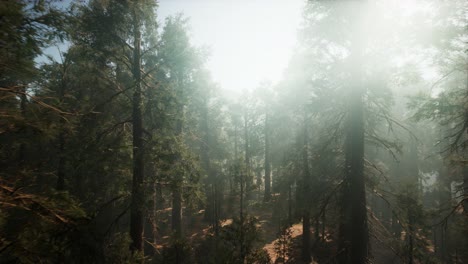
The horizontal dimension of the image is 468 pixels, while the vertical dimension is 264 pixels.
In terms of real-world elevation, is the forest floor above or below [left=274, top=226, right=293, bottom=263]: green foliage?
below

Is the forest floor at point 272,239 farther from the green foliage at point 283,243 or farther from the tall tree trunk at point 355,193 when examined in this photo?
the tall tree trunk at point 355,193

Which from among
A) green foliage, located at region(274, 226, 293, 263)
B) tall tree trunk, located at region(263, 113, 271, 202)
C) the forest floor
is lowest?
the forest floor

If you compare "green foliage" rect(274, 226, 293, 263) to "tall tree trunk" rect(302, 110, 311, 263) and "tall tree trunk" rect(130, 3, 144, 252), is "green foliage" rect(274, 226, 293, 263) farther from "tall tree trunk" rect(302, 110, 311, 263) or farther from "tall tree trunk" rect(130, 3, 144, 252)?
"tall tree trunk" rect(130, 3, 144, 252)

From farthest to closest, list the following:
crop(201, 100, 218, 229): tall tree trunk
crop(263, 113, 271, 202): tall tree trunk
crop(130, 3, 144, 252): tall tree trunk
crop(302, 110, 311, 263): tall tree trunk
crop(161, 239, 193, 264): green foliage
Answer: crop(263, 113, 271, 202): tall tree trunk, crop(201, 100, 218, 229): tall tree trunk, crop(302, 110, 311, 263): tall tree trunk, crop(161, 239, 193, 264): green foliage, crop(130, 3, 144, 252): tall tree trunk

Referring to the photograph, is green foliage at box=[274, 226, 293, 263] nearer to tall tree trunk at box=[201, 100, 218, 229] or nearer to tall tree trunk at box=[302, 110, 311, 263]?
tall tree trunk at box=[302, 110, 311, 263]

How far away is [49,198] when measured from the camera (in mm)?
4934

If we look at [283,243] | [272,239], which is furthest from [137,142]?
[272,239]

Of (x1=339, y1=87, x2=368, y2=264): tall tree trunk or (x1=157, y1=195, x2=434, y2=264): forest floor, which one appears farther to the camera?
(x1=157, y1=195, x2=434, y2=264): forest floor

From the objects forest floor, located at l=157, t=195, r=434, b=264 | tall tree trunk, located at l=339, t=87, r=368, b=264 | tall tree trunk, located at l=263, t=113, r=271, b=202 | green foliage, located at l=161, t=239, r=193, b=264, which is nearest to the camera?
tall tree trunk, located at l=339, t=87, r=368, b=264

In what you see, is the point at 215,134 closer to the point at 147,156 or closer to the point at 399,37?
the point at 147,156

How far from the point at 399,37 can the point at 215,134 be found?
49.8 ft

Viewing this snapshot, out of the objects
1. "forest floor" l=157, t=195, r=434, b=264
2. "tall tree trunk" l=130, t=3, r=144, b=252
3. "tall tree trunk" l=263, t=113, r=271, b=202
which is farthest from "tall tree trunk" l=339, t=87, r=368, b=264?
"tall tree trunk" l=263, t=113, r=271, b=202

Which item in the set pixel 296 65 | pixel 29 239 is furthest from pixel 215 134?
pixel 29 239

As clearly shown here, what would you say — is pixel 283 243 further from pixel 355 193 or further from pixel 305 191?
pixel 355 193
